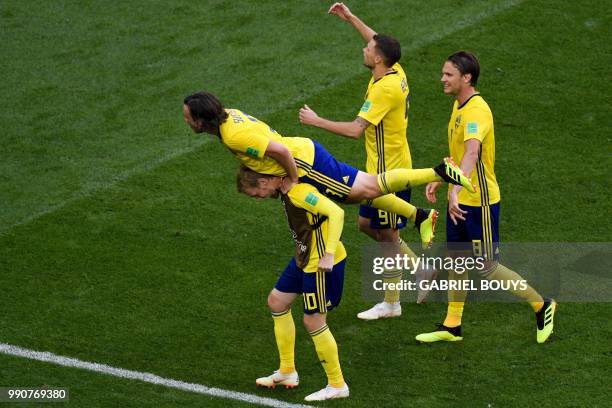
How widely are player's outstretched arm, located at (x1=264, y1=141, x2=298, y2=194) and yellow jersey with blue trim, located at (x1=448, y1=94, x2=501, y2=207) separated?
1593mm

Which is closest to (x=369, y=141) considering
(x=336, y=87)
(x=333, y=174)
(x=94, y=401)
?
(x=333, y=174)

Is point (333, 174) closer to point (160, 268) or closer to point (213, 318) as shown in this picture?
point (213, 318)

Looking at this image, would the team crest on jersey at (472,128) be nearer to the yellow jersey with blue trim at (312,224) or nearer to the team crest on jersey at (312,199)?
the yellow jersey with blue trim at (312,224)

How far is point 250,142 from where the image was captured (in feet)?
27.5

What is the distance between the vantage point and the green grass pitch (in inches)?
358

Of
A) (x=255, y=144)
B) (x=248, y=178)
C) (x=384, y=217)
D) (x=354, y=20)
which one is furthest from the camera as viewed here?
(x=354, y=20)

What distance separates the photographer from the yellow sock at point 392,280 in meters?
10.1

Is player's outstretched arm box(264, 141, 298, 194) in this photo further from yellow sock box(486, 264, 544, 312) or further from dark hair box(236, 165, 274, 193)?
yellow sock box(486, 264, 544, 312)

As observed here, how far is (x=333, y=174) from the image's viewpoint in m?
8.62

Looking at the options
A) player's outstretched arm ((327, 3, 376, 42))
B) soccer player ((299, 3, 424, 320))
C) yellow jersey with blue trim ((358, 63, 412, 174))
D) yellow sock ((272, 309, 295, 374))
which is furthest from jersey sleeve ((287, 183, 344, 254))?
player's outstretched arm ((327, 3, 376, 42))

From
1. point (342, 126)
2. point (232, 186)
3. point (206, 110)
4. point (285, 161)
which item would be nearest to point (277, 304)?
point (285, 161)

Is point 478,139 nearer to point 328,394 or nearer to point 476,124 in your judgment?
point 476,124

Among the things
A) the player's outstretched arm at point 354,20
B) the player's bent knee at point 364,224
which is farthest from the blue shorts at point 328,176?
the player's outstretched arm at point 354,20

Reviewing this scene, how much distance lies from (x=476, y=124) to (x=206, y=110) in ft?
7.40
